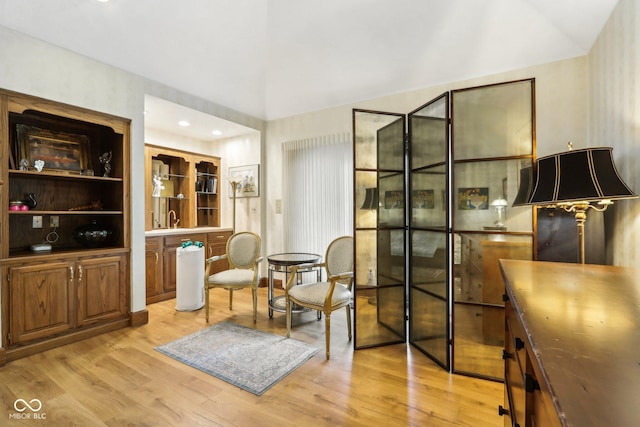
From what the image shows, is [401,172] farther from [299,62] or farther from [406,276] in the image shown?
[299,62]

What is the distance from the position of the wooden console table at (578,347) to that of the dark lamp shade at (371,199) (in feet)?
5.07

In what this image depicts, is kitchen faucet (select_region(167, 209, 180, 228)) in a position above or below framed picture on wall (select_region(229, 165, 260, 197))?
below

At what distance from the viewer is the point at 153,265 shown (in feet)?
12.8

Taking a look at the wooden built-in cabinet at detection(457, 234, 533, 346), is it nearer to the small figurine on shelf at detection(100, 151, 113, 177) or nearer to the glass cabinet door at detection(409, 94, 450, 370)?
the glass cabinet door at detection(409, 94, 450, 370)

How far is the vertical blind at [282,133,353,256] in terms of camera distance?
3.94 metres

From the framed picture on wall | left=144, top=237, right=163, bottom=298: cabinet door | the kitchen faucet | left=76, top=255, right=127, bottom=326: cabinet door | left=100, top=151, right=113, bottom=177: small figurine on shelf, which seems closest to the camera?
left=76, top=255, right=127, bottom=326: cabinet door

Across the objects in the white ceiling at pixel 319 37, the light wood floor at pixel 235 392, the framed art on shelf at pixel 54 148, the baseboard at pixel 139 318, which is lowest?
the light wood floor at pixel 235 392

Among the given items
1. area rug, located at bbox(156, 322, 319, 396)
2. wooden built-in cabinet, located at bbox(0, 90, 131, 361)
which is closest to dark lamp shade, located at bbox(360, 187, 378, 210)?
area rug, located at bbox(156, 322, 319, 396)

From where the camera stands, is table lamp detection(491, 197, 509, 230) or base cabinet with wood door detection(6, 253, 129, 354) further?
base cabinet with wood door detection(6, 253, 129, 354)

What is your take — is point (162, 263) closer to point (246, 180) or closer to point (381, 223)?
point (246, 180)

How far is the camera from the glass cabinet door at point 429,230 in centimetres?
233

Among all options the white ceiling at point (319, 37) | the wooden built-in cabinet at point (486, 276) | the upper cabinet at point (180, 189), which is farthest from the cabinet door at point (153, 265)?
the wooden built-in cabinet at point (486, 276)

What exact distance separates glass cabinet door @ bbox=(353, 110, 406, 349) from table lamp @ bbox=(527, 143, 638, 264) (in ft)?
3.99

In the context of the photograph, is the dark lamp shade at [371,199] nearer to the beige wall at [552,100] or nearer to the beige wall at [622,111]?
the beige wall at [552,100]
